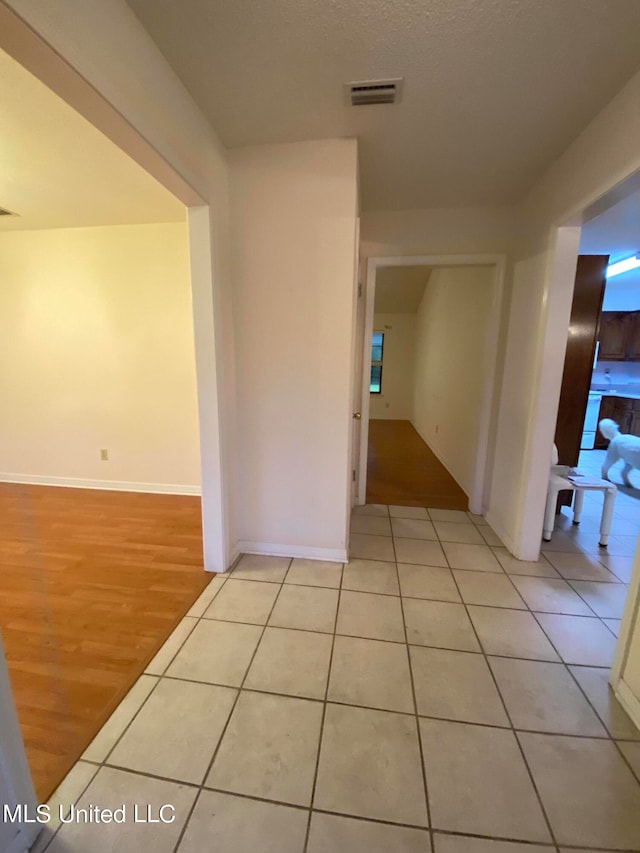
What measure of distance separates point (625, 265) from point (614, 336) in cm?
247

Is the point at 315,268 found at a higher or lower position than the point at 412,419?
higher

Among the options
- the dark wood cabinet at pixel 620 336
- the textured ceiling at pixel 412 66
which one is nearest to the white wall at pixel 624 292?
the dark wood cabinet at pixel 620 336

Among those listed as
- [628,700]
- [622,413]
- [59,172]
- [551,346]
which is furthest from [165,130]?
[622,413]

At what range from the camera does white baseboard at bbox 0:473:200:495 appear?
133 inches

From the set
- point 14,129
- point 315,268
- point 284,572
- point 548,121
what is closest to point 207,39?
point 315,268

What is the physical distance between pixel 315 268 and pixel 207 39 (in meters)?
0.95

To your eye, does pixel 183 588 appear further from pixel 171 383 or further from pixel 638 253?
pixel 638 253

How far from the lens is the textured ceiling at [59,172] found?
1.52 m

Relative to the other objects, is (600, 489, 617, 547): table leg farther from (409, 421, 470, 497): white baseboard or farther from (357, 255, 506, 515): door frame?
(409, 421, 470, 497): white baseboard

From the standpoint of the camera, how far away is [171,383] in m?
3.21

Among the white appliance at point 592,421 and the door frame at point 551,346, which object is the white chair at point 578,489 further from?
the white appliance at point 592,421

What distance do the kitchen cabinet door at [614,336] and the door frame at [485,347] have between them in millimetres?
4489

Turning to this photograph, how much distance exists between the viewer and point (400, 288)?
624cm

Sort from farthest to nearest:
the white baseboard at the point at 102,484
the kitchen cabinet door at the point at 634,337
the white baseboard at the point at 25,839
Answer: the kitchen cabinet door at the point at 634,337 < the white baseboard at the point at 102,484 < the white baseboard at the point at 25,839
